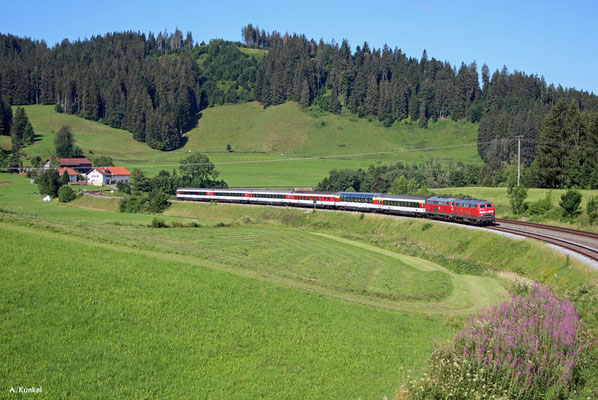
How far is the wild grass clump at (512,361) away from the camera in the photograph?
521 inches

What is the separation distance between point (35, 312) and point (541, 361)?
52.9 feet

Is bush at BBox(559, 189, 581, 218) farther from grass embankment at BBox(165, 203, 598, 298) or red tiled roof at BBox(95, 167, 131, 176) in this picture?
red tiled roof at BBox(95, 167, 131, 176)

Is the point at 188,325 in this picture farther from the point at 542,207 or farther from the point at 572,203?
the point at 542,207

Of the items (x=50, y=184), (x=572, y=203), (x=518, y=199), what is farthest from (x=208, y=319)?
(x=50, y=184)

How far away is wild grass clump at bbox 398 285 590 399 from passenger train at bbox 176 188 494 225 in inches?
1561

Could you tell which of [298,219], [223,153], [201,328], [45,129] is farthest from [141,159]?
[201,328]

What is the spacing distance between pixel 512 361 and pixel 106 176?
5285 inches

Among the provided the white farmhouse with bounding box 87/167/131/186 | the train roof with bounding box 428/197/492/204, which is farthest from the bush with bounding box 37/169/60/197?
the train roof with bounding box 428/197/492/204

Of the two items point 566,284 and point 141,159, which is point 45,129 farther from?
point 566,284

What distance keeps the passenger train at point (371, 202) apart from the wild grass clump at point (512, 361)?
3965cm

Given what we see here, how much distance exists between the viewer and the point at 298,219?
75.6m

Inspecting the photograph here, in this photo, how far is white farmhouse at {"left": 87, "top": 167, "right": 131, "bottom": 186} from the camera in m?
134

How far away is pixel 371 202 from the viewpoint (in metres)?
71.4

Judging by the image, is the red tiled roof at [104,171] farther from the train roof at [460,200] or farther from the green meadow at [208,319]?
the green meadow at [208,319]
